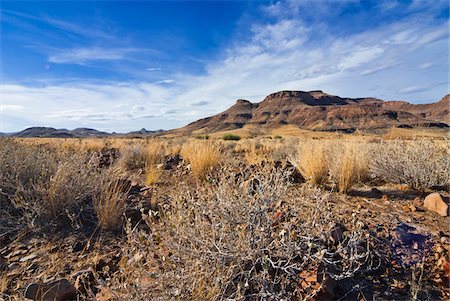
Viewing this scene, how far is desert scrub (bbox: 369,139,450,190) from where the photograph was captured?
418 centimetres

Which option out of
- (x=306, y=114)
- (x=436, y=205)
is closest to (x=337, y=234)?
(x=436, y=205)

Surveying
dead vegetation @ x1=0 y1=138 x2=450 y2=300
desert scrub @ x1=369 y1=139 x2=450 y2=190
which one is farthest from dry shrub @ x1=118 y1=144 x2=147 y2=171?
desert scrub @ x1=369 y1=139 x2=450 y2=190

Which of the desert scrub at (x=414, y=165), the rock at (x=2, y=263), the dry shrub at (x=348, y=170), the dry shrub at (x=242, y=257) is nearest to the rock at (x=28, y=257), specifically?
the rock at (x=2, y=263)

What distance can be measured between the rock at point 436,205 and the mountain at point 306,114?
95690 millimetres

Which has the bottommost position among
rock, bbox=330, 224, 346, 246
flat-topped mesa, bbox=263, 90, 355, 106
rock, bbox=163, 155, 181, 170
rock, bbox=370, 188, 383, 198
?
rock, bbox=370, 188, 383, 198

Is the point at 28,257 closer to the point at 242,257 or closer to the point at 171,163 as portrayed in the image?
the point at 242,257

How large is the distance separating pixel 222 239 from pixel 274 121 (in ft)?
436

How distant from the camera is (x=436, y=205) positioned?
3445 millimetres

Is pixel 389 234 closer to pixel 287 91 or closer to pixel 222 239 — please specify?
pixel 222 239

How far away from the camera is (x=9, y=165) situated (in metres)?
4.26

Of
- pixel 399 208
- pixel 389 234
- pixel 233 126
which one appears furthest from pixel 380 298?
pixel 233 126

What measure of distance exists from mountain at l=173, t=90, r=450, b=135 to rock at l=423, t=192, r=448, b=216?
95690 millimetres

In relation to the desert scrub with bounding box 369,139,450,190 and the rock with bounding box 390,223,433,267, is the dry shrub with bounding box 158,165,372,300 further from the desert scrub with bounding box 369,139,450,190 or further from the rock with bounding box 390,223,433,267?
the desert scrub with bounding box 369,139,450,190

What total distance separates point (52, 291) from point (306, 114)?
456 ft
